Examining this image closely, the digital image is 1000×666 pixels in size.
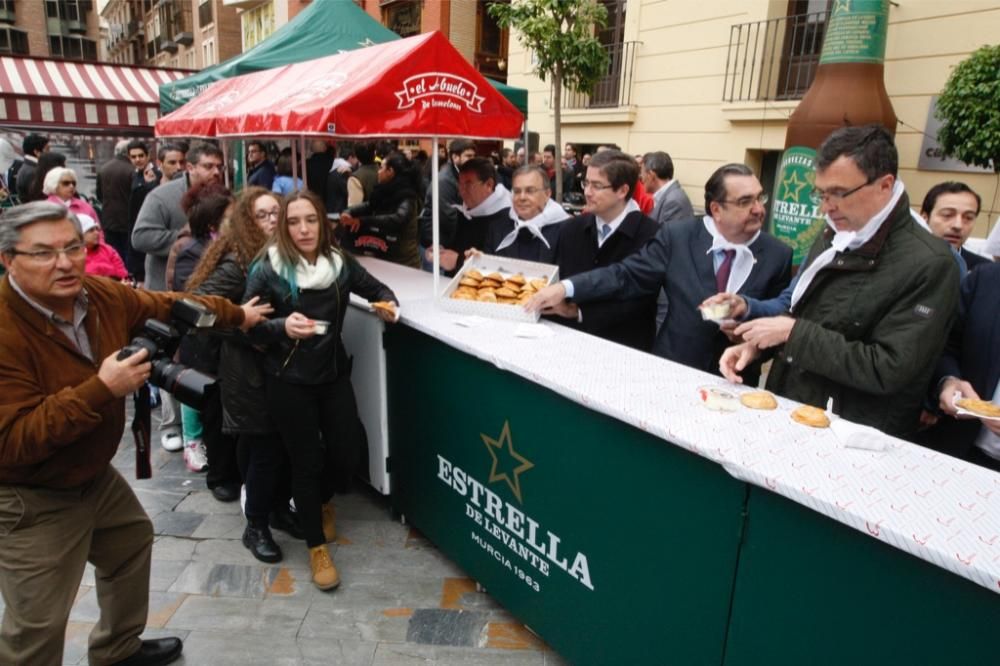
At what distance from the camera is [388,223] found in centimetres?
543

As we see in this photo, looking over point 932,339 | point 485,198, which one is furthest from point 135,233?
point 932,339

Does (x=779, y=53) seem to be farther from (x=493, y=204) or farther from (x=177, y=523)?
(x=177, y=523)

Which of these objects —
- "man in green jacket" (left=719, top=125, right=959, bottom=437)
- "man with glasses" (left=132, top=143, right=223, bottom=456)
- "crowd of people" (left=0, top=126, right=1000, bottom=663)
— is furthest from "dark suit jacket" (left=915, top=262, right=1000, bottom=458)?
"man with glasses" (left=132, top=143, right=223, bottom=456)

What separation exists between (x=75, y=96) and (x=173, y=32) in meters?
34.3

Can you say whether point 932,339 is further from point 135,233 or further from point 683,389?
point 135,233

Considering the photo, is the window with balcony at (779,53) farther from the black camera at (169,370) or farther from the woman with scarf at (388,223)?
the black camera at (169,370)

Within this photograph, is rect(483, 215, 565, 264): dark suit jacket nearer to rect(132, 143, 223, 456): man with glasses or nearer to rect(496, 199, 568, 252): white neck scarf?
rect(496, 199, 568, 252): white neck scarf

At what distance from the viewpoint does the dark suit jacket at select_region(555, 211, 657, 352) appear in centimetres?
322

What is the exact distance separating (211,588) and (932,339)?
11.0 ft

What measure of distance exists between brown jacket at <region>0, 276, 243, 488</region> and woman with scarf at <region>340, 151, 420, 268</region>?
3.21 meters

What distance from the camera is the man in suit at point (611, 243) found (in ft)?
10.6

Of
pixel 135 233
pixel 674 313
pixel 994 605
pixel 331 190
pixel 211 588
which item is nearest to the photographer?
pixel 994 605

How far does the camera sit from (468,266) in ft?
11.7

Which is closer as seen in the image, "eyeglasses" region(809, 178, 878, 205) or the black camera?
"eyeglasses" region(809, 178, 878, 205)
